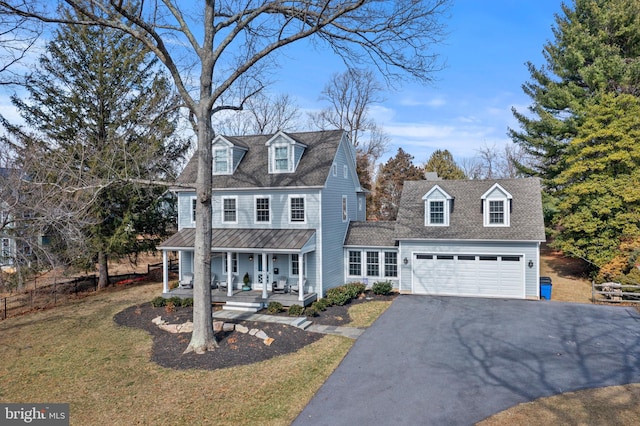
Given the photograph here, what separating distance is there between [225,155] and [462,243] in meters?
12.4

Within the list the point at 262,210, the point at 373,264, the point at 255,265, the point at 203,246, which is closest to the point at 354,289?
the point at 373,264

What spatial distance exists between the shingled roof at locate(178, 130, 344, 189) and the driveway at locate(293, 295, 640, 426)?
7287 mm

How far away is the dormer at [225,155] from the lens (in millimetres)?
20531

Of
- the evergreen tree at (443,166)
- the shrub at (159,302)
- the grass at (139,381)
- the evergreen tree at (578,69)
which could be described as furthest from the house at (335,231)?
the evergreen tree at (443,166)

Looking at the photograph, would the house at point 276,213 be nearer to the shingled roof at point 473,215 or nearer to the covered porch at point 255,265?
the covered porch at point 255,265

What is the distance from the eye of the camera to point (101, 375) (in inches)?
409

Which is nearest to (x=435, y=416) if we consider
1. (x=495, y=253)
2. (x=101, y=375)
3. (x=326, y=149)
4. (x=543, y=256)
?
(x=101, y=375)

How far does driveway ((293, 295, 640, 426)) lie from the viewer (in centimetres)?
829

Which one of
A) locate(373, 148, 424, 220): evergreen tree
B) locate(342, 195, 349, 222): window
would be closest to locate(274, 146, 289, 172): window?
locate(342, 195, 349, 222): window

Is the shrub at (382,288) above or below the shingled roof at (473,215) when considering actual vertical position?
below

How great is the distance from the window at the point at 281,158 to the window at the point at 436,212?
7.43m

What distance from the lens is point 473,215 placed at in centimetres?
1970

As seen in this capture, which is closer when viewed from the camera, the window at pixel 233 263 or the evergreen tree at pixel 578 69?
the window at pixel 233 263

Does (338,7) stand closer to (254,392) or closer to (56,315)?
(254,392)
